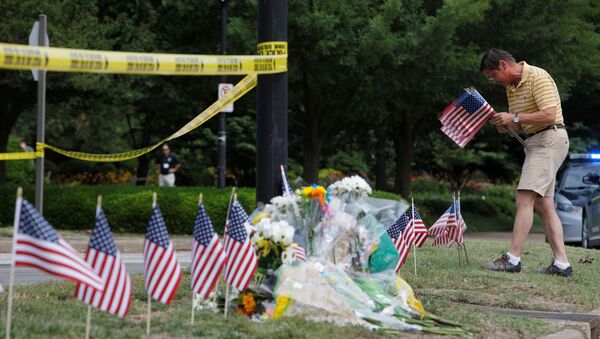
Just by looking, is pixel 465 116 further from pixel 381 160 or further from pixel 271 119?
pixel 381 160

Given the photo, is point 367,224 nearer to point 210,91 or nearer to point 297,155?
point 210,91

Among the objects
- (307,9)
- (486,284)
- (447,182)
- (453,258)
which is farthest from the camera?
(447,182)

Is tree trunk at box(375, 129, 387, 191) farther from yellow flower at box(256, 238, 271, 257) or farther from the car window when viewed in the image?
yellow flower at box(256, 238, 271, 257)

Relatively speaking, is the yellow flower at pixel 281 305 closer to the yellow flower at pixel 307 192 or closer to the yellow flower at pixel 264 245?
the yellow flower at pixel 264 245

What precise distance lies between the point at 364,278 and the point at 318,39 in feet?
50.1

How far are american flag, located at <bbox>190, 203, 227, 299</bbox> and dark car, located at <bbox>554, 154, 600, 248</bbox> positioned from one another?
42.4 feet

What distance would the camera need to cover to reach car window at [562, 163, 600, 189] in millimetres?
20125

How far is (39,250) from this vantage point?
18.0 feet

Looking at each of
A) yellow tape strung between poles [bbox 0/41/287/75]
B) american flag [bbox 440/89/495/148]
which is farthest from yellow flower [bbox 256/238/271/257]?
american flag [bbox 440/89/495/148]

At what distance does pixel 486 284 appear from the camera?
9055 mm

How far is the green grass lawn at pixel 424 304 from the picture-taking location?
5.88 m

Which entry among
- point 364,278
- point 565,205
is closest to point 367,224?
point 364,278

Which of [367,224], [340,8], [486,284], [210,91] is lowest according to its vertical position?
[486,284]

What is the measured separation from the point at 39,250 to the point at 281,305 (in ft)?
5.31
